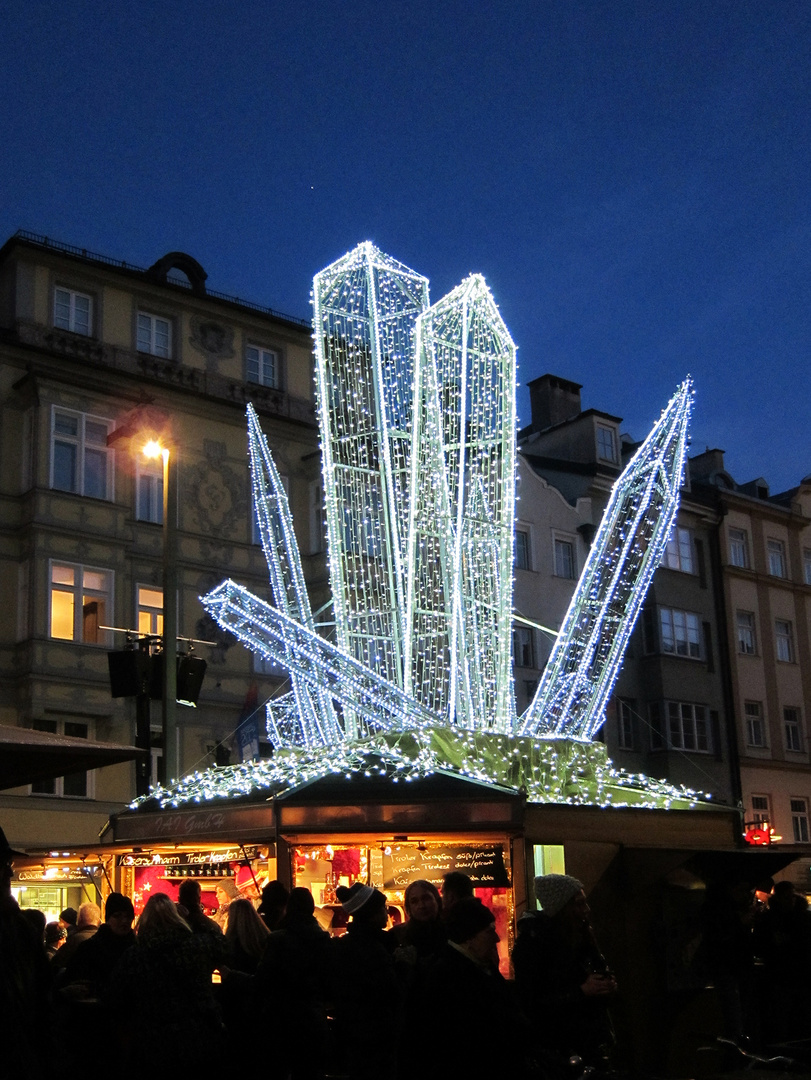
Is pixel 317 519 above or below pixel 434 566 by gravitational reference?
above

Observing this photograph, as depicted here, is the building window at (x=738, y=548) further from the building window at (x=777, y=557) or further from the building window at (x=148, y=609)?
the building window at (x=148, y=609)

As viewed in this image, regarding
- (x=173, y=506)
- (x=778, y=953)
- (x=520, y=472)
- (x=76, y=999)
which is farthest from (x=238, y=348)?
(x=76, y=999)

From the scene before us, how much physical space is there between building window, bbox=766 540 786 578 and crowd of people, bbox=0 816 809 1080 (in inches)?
1360

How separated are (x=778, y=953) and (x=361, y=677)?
4861 millimetres

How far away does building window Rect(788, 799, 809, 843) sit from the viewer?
3897 centimetres

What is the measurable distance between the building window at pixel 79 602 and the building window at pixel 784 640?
2179cm

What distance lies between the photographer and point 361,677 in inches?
530

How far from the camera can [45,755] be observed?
7.96m

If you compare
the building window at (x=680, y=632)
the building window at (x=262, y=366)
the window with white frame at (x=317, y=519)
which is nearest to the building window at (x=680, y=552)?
the building window at (x=680, y=632)

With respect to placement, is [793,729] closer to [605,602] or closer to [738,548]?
[738,548]

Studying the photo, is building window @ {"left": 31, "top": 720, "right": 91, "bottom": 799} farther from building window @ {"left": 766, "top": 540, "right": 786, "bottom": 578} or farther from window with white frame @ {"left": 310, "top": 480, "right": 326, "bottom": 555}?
building window @ {"left": 766, "top": 540, "right": 786, "bottom": 578}

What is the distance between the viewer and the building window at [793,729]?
130 feet

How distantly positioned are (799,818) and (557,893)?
3517 centimetres

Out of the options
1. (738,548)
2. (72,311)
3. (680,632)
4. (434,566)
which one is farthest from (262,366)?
(434,566)
